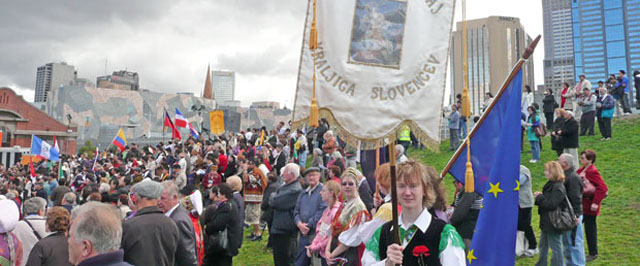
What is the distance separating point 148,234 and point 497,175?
10.2 feet

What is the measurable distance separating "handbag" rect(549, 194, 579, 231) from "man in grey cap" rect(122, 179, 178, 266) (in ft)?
15.3

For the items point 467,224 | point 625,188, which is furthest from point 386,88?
point 625,188

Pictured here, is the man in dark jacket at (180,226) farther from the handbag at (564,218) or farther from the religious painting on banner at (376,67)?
the handbag at (564,218)

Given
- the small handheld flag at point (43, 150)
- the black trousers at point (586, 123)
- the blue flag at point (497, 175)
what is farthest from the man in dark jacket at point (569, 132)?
the small handheld flag at point (43, 150)

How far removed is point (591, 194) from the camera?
6590 millimetres

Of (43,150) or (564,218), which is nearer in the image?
(564,218)

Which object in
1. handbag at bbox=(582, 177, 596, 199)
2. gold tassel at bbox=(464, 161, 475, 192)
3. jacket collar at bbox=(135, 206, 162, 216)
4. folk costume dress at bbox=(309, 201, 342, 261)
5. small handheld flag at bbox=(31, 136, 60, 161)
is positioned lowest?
folk costume dress at bbox=(309, 201, 342, 261)

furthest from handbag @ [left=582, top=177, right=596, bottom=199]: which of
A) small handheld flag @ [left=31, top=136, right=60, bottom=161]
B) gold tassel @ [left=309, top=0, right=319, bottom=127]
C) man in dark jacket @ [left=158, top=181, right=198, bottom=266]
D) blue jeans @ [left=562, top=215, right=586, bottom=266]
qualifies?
small handheld flag @ [left=31, top=136, right=60, bottom=161]

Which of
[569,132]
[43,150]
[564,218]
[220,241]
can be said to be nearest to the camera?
[564,218]

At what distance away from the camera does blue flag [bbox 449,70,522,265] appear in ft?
12.6

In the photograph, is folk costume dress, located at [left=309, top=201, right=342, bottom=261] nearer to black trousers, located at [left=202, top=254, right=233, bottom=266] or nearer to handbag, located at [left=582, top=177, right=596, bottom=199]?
black trousers, located at [left=202, top=254, right=233, bottom=266]

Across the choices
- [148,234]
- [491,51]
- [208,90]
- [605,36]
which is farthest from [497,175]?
[605,36]

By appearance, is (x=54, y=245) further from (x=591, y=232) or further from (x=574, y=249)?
(x=591, y=232)

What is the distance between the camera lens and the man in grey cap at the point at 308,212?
5.93 meters
